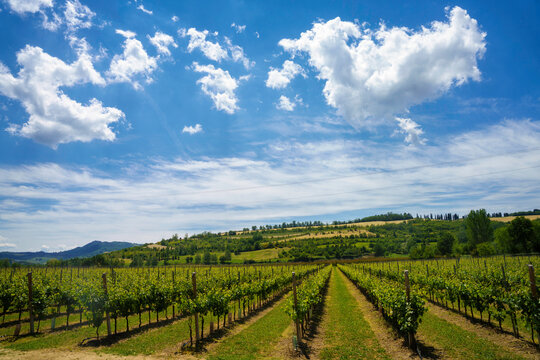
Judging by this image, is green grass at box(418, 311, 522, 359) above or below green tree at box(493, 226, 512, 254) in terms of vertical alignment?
above

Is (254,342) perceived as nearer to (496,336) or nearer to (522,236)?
(496,336)

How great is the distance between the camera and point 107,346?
13.3 metres

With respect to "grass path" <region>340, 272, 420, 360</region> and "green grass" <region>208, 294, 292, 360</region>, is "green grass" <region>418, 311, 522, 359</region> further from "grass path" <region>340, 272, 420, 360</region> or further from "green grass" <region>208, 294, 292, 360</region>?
"green grass" <region>208, 294, 292, 360</region>

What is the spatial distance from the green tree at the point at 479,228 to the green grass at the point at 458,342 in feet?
279

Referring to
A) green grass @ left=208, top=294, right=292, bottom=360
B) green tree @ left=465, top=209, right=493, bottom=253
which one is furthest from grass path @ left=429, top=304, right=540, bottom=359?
green tree @ left=465, top=209, right=493, bottom=253

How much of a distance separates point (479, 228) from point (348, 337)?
301 feet

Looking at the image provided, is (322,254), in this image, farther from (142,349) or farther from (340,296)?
(142,349)

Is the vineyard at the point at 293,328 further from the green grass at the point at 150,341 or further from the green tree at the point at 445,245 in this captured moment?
the green tree at the point at 445,245

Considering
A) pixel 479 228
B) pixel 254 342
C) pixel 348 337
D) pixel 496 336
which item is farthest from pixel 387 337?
pixel 479 228

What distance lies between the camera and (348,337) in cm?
1353

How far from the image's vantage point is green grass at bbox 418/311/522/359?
10.4 metres

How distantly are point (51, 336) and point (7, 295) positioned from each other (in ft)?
24.1

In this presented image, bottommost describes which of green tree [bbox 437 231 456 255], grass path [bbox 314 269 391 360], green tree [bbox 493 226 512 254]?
green tree [bbox 437 231 456 255]

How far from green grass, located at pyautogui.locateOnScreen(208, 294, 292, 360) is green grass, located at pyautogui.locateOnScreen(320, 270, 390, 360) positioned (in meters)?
2.57
